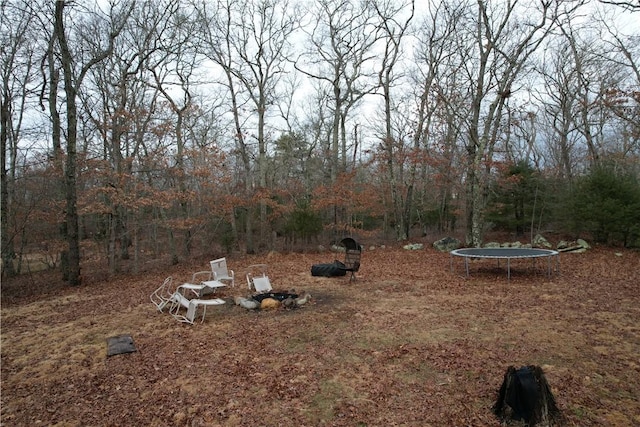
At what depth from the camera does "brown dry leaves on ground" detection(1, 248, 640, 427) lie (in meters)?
3.11

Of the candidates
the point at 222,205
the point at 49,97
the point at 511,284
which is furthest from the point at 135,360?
the point at 49,97

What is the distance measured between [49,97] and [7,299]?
6.24 meters

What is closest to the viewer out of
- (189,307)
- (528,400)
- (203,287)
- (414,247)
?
(528,400)

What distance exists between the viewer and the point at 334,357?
13.7 feet

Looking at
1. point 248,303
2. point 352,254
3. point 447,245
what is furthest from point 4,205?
point 447,245

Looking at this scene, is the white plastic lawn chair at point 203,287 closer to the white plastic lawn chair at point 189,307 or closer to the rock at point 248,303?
the white plastic lawn chair at point 189,307

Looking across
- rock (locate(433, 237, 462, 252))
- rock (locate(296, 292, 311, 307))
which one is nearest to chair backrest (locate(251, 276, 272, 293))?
rock (locate(296, 292, 311, 307))

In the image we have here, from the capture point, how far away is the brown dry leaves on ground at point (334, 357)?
3.11 metres

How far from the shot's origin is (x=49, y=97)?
427 inches

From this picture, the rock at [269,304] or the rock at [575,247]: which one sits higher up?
the rock at [575,247]

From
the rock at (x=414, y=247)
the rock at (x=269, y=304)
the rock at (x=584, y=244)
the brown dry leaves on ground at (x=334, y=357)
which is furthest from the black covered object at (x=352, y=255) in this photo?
the rock at (x=584, y=244)

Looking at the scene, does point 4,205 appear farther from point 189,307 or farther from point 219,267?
point 189,307

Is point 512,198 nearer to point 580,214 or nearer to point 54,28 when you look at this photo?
point 580,214

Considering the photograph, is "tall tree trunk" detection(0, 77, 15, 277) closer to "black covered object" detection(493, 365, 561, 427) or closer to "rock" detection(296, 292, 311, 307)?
"rock" detection(296, 292, 311, 307)
